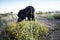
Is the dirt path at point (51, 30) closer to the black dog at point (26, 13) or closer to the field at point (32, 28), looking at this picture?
the field at point (32, 28)

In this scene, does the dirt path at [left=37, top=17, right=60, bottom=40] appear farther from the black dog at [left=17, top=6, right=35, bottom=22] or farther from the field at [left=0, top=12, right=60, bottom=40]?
the black dog at [left=17, top=6, right=35, bottom=22]

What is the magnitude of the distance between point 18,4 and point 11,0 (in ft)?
0.36

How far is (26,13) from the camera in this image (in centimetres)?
185

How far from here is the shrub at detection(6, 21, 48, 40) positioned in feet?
5.79

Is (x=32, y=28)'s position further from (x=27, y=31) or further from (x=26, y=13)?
(x=26, y=13)

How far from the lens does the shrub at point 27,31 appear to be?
176cm

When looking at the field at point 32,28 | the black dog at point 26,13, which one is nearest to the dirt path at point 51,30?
the field at point 32,28

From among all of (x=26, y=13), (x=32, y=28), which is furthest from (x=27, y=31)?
(x=26, y=13)

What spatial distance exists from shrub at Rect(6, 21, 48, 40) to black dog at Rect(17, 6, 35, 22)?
7 cm

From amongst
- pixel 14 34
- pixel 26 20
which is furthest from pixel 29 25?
pixel 14 34

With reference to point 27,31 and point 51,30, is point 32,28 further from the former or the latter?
point 51,30

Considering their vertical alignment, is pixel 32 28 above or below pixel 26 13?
below

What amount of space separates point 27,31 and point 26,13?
252 millimetres

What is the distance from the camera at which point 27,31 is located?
178 cm
